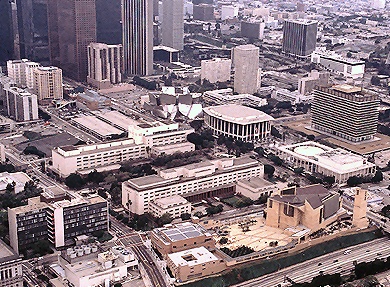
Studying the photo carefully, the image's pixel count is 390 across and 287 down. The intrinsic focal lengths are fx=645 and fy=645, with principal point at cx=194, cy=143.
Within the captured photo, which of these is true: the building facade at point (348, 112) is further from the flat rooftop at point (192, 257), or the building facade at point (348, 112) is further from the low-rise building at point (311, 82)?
the flat rooftop at point (192, 257)

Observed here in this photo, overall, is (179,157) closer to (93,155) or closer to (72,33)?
(93,155)

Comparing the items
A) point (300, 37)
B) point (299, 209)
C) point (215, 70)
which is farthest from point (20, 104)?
point (300, 37)

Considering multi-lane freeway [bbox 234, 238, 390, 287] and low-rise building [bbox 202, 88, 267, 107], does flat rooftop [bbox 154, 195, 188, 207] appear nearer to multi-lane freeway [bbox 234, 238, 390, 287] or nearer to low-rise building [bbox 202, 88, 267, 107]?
multi-lane freeway [bbox 234, 238, 390, 287]

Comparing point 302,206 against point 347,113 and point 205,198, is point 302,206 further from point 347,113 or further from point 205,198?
point 347,113

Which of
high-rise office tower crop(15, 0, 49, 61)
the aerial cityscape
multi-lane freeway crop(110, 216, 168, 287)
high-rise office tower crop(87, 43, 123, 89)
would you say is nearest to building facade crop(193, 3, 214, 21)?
the aerial cityscape

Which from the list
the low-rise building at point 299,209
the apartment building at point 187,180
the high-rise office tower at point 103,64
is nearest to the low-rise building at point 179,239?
the low-rise building at point 299,209

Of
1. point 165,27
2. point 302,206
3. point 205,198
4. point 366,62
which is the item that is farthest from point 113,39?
point 302,206
